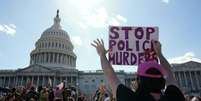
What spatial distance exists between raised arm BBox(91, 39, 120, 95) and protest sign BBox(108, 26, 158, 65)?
1.86 m

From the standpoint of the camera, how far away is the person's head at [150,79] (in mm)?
2531

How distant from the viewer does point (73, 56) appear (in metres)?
90.6

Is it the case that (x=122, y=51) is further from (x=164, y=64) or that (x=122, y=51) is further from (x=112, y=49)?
(x=164, y=64)

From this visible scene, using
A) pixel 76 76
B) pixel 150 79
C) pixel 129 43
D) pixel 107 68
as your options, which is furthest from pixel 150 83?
pixel 76 76

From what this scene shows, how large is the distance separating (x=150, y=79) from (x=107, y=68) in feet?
1.72

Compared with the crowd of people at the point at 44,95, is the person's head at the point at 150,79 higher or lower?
higher

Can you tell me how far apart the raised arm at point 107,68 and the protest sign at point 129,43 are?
73.3 inches

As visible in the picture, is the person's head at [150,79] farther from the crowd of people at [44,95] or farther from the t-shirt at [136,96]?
the crowd of people at [44,95]

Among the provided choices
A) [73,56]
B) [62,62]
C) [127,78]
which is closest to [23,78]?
[62,62]

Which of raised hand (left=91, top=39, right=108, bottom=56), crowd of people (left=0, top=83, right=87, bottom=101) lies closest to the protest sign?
raised hand (left=91, top=39, right=108, bottom=56)

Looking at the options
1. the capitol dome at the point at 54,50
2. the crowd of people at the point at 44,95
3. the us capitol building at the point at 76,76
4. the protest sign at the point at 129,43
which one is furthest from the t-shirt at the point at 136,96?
the capitol dome at the point at 54,50

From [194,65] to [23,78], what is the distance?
159 ft

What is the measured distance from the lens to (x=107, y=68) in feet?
9.43

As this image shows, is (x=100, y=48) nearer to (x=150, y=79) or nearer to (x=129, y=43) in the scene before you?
(x=150, y=79)
